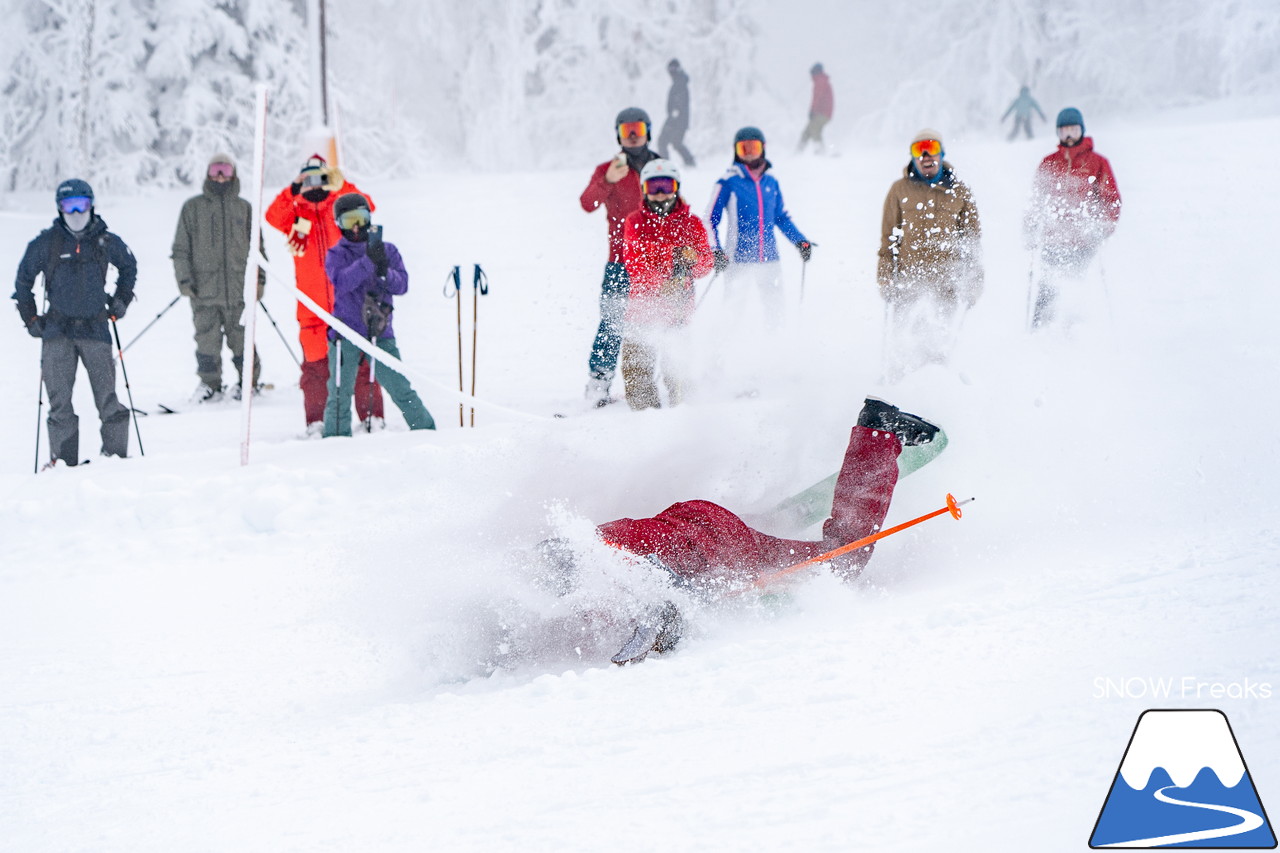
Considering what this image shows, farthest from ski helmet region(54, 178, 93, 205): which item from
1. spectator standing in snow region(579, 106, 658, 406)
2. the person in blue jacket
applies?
the person in blue jacket

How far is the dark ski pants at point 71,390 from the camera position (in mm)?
6129

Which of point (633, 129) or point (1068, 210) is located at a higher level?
point (633, 129)

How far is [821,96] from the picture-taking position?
59.3 feet

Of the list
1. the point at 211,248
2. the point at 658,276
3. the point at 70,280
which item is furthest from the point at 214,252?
the point at 658,276

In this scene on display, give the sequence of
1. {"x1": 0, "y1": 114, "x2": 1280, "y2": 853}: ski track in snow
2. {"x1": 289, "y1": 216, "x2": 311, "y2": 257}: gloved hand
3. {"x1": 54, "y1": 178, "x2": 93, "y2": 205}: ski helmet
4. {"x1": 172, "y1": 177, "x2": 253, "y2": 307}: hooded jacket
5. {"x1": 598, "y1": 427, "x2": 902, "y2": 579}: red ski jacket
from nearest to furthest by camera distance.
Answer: {"x1": 0, "y1": 114, "x2": 1280, "y2": 853}: ski track in snow < {"x1": 598, "y1": 427, "x2": 902, "y2": 579}: red ski jacket < {"x1": 54, "y1": 178, "x2": 93, "y2": 205}: ski helmet < {"x1": 289, "y1": 216, "x2": 311, "y2": 257}: gloved hand < {"x1": 172, "y1": 177, "x2": 253, "y2": 307}: hooded jacket

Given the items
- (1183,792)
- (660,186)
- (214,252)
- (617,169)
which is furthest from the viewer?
(214,252)

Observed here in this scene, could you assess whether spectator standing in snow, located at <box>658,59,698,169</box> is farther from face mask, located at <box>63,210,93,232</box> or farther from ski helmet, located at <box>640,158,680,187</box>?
face mask, located at <box>63,210,93,232</box>

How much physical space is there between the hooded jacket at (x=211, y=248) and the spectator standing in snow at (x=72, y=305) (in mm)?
1266

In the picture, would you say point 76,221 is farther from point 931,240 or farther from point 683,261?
point 931,240

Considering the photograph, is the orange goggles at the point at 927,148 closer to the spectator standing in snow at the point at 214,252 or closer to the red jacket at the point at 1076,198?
the red jacket at the point at 1076,198

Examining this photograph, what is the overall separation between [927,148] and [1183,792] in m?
4.53

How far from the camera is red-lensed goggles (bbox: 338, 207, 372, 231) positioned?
20.4 ft

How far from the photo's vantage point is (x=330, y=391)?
645 centimetres

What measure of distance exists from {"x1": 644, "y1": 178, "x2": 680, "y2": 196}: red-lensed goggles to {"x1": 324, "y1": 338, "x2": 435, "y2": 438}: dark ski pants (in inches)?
67.5
